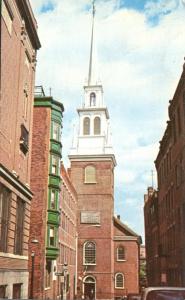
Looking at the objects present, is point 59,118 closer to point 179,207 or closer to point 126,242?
point 179,207

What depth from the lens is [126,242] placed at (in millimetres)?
68000

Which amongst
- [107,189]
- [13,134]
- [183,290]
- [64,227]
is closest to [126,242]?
[107,189]

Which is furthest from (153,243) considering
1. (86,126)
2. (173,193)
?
(86,126)

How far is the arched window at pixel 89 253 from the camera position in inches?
2453

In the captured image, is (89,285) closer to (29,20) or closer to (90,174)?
(90,174)

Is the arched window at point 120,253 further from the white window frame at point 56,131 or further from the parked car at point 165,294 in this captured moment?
the parked car at point 165,294

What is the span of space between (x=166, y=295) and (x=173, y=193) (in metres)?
30.3

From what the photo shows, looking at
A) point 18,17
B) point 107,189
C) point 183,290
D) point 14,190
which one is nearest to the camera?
point 183,290

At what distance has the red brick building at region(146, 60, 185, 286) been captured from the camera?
1297 inches

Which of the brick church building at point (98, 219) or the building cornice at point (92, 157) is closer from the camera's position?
the brick church building at point (98, 219)

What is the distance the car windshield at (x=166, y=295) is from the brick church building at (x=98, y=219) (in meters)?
53.5

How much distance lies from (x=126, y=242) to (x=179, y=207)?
3508 centimetres

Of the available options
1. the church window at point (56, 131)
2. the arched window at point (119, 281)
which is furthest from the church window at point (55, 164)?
the arched window at point (119, 281)

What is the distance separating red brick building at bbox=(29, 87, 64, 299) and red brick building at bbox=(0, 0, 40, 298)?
27.0 feet
